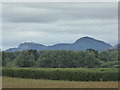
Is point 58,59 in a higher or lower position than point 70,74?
higher

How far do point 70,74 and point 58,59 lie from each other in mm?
5374

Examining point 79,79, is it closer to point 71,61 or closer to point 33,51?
point 71,61

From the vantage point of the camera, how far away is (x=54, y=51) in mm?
30672

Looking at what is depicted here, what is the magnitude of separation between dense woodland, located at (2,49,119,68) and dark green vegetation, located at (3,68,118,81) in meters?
2.94

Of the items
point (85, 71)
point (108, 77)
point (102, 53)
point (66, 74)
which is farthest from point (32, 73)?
point (102, 53)

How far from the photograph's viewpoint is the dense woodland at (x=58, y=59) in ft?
93.7

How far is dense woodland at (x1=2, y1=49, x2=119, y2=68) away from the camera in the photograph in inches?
1124

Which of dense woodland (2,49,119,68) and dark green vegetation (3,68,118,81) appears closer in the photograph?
dark green vegetation (3,68,118,81)

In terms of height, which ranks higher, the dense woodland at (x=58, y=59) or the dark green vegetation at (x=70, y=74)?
the dense woodland at (x=58, y=59)

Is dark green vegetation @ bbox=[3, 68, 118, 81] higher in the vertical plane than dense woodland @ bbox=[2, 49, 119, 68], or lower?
lower

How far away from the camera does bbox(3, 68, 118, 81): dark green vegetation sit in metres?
23.7

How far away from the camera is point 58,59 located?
29297 millimetres

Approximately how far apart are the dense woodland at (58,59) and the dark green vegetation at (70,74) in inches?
116

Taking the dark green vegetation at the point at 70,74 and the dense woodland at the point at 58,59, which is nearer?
the dark green vegetation at the point at 70,74
